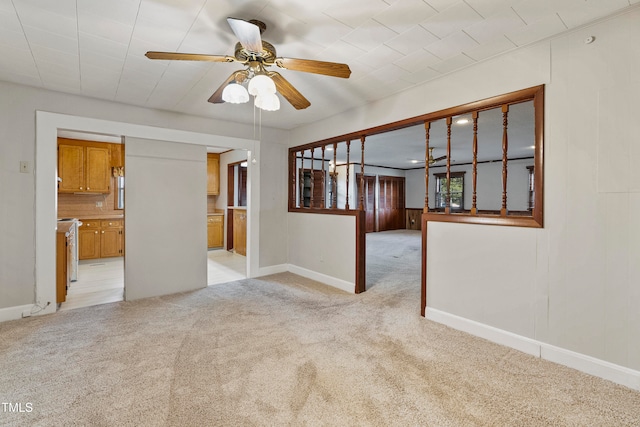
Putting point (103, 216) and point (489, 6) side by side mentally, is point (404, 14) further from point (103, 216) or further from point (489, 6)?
point (103, 216)

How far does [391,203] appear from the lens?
1164 centimetres

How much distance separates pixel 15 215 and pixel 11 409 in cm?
232

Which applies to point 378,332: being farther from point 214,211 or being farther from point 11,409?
point 214,211

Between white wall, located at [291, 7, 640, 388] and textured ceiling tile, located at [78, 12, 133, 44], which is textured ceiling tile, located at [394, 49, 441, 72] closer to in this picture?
white wall, located at [291, 7, 640, 388]

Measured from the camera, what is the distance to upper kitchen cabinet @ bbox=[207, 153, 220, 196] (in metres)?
7.52

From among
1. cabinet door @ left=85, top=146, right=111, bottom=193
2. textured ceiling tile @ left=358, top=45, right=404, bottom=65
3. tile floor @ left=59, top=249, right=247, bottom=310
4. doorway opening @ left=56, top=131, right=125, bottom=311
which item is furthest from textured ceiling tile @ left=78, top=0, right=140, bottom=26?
cabinet door @ left=85, top=146, right=111, bottom=193

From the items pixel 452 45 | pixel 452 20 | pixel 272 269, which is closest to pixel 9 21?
pixel 452 20

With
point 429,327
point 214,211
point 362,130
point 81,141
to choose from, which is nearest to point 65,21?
point 362,130

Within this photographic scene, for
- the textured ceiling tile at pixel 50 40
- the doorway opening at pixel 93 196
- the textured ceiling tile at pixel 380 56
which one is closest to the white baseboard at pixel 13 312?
the doorway opening at pixel 93 196

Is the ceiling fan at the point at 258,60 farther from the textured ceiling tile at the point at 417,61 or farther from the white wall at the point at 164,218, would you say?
the white wall at the point at 164,218

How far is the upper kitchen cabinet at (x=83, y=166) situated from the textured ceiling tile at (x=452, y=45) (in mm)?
6487

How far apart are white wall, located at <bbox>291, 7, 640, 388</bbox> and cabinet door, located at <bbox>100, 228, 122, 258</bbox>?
258 inches

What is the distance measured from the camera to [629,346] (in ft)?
6.55

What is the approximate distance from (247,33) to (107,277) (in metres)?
4.89
